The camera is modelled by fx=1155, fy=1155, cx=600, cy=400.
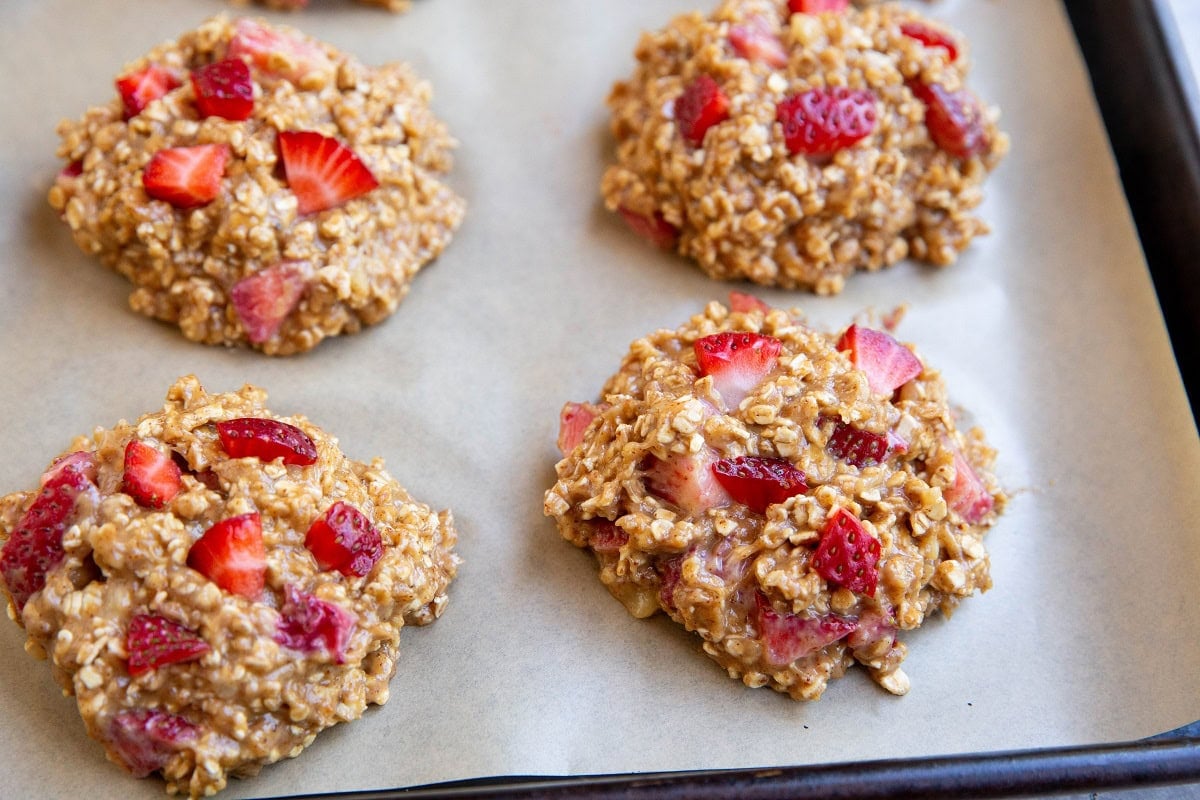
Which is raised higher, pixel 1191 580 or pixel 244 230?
pixel 1191 580

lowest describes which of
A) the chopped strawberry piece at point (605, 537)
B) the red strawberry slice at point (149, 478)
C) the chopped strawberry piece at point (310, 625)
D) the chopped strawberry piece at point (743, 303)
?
the chopped strawberry piece at point (310, 625)

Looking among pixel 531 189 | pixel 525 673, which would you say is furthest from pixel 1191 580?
pixel 531 189

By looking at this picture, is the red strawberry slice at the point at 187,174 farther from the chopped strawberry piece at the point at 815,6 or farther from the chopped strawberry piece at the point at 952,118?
the chopped strawberry piece at the point at 952,118

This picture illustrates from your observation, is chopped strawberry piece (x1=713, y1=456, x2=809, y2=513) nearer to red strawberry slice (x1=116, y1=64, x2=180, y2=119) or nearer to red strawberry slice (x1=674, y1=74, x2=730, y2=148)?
red strawberry slice (x1=674, y1=74, x2=730, y2=148)

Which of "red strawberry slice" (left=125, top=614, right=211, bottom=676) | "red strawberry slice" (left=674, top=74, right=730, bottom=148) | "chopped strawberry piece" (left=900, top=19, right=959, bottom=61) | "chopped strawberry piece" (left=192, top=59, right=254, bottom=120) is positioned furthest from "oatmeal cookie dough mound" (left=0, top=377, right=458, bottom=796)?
"chopped strawberry piece" (left=900, top=19, right=959, bottom=61)

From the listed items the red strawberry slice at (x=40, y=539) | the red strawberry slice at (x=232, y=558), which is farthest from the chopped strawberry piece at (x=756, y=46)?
the red strawberry slice at (x=40, y=539)

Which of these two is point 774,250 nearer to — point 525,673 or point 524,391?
point 524,391
